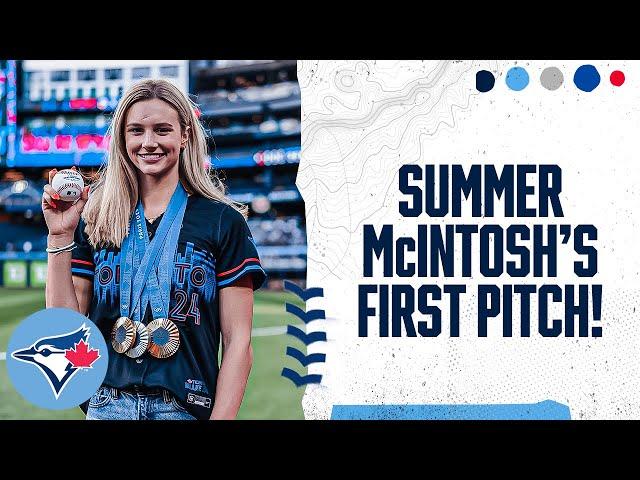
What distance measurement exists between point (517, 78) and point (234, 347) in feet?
6.71

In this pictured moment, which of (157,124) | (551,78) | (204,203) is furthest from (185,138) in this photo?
(551,78)

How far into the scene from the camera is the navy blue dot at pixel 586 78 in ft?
13.6

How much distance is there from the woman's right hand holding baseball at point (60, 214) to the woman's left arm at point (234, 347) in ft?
2.79

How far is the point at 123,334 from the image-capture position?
3906mm

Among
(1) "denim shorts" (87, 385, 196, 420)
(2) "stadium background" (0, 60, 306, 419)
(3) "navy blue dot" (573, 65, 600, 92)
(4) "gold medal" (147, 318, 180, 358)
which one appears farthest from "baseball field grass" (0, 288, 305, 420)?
(3) "navy blue dot" (573, 65, 600, 92)

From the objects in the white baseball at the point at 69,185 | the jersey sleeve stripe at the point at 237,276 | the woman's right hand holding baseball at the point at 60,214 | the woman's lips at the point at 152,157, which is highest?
the woman's lips at the point at 152,157

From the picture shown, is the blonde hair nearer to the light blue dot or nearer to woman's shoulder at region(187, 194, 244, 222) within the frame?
woman's shoulder at region(187, 194, 244, 222)

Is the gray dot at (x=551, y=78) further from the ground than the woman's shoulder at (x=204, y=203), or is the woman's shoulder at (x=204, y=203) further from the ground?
the gray dot at (x=551, y=78)

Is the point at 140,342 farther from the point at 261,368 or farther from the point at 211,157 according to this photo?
the point at 211,157

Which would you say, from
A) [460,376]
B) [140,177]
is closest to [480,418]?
[460,376]

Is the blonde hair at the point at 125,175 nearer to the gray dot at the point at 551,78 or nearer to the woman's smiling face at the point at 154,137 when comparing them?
the woman's smiling face at the point at 154,137

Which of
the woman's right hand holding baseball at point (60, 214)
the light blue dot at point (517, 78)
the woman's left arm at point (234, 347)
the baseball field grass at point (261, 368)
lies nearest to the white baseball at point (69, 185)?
the woman's right hand holding baseball at point (60, 214)

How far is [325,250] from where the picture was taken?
4.09 metres

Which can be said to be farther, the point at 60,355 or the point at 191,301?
the point at 60,355
